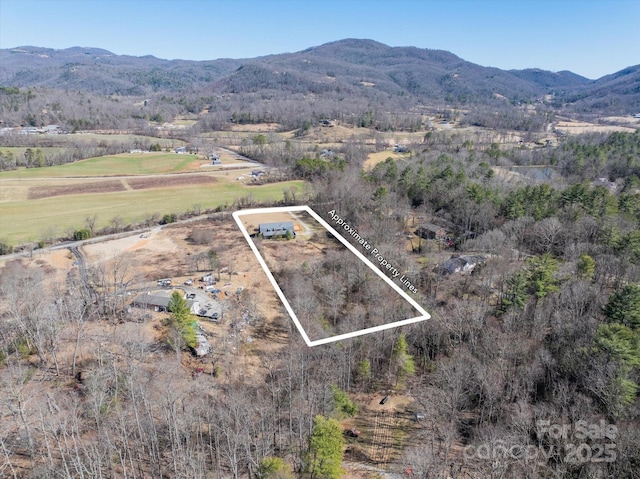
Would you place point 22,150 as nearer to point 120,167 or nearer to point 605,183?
point 120,167

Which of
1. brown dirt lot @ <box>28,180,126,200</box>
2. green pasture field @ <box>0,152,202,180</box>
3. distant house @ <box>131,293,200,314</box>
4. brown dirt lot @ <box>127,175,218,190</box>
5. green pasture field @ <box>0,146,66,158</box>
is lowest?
distant house @ <box>131,293,200,314</box>

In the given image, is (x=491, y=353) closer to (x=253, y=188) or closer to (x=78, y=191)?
(x=253, y=188)

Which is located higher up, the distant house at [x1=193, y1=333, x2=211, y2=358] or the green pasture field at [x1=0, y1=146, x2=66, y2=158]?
the green pasture field at [x1=0, y1=146, x2=66, y2=158]

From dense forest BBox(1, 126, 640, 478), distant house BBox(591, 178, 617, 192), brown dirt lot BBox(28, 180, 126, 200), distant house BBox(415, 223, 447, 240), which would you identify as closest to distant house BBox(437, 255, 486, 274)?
dense forest BBox(1, 126, 640, 478)

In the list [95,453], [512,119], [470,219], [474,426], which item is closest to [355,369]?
[474,426]

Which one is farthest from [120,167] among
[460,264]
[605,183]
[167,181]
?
[605,183]

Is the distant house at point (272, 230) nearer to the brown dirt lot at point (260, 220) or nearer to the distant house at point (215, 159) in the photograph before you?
the brown dirt lot at point (260, 220)

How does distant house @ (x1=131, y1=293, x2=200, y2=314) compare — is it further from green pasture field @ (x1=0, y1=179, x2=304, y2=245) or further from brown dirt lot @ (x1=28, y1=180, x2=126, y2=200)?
brown dirt lot @ (x1=28, y1=180, x2=126, y2=200)
